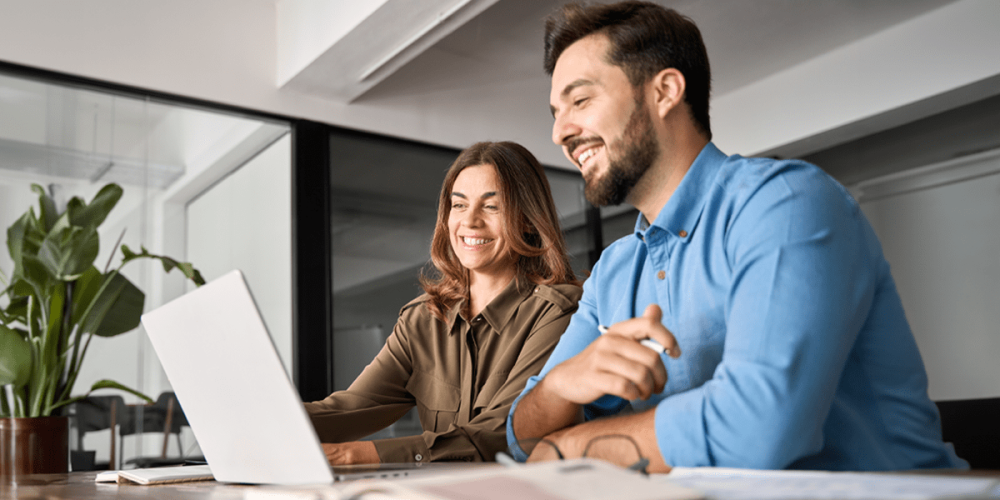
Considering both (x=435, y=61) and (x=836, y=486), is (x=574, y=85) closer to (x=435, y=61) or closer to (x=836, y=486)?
(x=836, y=486)

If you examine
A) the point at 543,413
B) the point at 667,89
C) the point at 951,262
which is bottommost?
the point at 543,413

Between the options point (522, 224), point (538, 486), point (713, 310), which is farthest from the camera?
point (522, 224)

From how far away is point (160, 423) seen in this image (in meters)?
3.14

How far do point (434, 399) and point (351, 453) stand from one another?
56 cm

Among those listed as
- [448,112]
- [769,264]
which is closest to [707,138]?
[769,264]

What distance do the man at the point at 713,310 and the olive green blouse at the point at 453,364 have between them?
43cm

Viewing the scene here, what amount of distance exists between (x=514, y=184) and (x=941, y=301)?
3052mm

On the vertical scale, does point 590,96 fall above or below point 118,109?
below

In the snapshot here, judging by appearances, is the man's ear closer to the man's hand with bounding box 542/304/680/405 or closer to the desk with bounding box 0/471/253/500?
the man's hand with bounding box 542/304/680/405

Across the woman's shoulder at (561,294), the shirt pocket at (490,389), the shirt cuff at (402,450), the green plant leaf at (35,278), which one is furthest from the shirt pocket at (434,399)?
the green plant leaf at (35,278)

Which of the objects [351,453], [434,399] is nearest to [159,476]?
[351,453]

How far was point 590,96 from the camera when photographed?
1224mm

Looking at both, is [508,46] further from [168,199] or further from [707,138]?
[707,138]

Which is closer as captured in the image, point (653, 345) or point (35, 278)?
point (653, 345)
